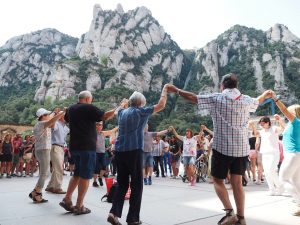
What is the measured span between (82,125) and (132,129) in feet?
3.31

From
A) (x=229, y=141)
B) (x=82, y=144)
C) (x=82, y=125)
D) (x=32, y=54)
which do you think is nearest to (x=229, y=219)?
(x=229, y=141)

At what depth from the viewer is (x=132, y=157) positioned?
3699 millimetres

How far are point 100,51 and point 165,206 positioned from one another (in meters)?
90.5

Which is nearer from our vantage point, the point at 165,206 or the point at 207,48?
the point at 165,206

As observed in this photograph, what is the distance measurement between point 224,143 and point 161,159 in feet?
29.9

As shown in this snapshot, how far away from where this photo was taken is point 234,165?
3508mm

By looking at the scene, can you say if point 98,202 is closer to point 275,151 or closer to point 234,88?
point 234,88

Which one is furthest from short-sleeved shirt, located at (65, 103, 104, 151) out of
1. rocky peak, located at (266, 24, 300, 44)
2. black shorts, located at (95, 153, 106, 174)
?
rocky peak, located at (266, 24, 300, 44)

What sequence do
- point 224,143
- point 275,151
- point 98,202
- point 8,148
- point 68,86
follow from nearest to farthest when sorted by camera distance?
point 224,143 → point 98,202 → point 275,151 → point 8,148 → point 68,86

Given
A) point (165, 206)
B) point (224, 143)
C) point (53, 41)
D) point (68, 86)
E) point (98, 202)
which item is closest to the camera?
point (224, 143)

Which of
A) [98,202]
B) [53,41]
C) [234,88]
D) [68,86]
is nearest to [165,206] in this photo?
[98,202]

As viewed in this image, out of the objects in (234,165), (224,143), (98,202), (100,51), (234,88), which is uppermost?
(100,51)

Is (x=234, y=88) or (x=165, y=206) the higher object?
(x=234, y=88)

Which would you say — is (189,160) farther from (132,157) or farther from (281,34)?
(281,34)
